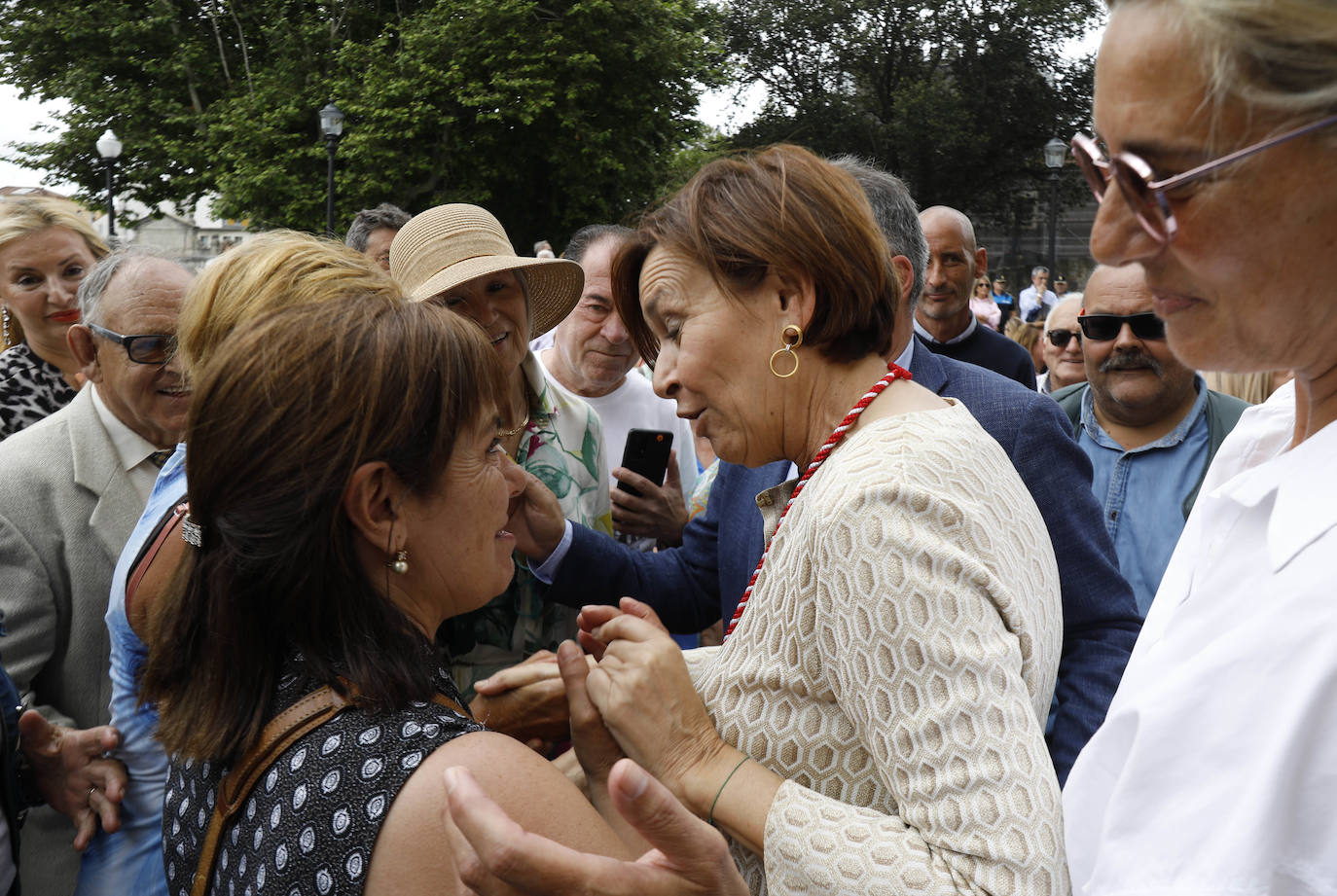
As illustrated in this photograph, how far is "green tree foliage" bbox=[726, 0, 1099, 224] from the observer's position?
118 feet

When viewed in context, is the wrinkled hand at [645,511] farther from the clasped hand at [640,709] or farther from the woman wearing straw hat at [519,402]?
the clasped hand at [640,709]

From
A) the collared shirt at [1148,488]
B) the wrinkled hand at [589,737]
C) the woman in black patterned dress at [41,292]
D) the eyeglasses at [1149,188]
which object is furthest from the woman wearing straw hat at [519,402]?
the eyeglasses at [1149,188]

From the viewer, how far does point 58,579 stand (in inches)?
106

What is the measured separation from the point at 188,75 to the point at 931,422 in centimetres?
2862

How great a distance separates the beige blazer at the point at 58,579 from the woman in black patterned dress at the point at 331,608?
1154mm

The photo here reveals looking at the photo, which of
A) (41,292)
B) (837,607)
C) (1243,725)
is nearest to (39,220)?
(41,292)

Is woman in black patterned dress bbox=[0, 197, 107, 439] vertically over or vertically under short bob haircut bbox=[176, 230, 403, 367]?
under

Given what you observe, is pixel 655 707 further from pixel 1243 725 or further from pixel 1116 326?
pixel 1116 326

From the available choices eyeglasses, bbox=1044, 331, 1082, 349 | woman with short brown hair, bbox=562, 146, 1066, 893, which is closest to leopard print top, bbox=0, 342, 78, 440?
woman with short brown hair, bbox=562, 146, 1066, 893

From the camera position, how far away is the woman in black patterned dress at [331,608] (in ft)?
4.46

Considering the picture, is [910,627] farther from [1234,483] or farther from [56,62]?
[56,62]

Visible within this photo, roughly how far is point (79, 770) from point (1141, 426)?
3.46m

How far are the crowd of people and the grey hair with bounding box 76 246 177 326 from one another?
40cm

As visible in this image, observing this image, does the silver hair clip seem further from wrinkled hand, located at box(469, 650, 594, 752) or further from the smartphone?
the smartphone
